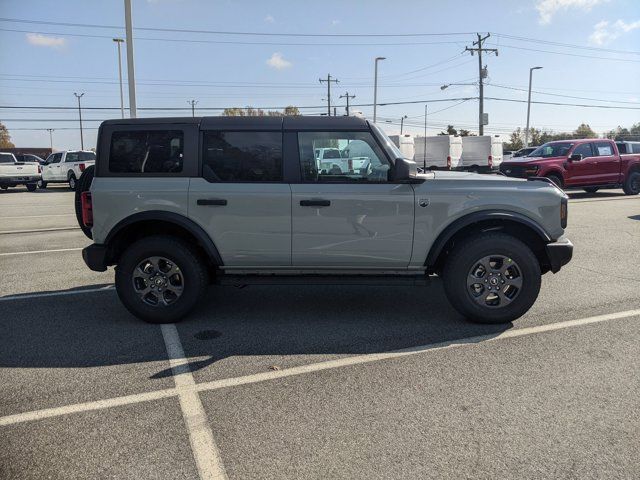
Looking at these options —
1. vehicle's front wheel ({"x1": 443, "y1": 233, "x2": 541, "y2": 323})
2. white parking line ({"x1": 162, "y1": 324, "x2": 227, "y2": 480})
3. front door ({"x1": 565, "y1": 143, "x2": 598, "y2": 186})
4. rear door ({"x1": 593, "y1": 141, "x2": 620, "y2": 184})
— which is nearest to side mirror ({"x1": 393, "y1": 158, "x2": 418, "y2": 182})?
vehicle's front wheel ({"x1": 443, "y1": 233, "x2": 541, "y2": 323})

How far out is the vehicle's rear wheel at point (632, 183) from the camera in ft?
55.9

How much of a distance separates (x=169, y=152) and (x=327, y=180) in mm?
1500

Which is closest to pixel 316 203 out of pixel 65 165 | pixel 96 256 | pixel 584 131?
pixel 96 256

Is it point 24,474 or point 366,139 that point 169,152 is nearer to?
point 366,139

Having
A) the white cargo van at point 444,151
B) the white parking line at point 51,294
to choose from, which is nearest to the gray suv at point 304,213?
the white parking line at point 51,294

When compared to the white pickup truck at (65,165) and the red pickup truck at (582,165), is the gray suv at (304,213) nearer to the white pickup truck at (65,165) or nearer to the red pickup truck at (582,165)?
the red pickup truck at (582,165)

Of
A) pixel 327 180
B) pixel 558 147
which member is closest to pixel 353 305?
pixel 327 180

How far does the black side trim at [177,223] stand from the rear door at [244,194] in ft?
0.18

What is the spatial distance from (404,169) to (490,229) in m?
1.05

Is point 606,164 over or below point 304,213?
over

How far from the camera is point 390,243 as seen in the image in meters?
4.63

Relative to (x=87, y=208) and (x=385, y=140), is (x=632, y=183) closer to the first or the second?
(x=385, y=140)

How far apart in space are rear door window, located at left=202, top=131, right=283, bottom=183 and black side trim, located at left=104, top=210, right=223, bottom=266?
446 mm

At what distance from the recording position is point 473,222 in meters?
4.57
